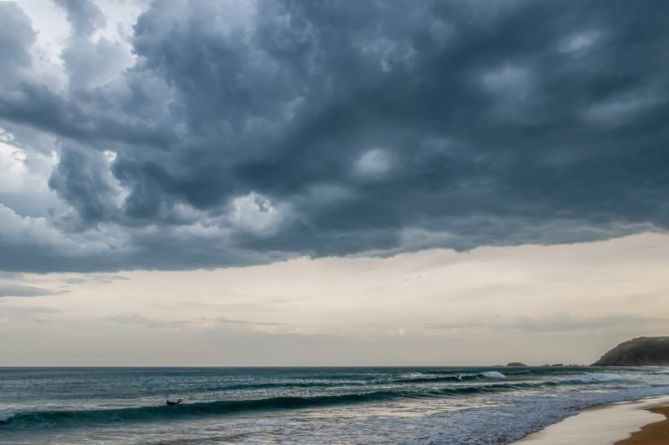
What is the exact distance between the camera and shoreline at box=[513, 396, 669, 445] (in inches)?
739

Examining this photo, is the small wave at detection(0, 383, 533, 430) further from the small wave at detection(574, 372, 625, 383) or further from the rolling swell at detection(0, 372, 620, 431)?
the small wave at detection(574, 372, 625, 383)

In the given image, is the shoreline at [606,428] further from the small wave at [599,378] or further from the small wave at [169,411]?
the small wave at [599,378]

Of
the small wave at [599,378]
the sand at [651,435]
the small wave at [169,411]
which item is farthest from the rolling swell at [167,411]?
the small wave at [599,378]

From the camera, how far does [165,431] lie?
2569 centimetres

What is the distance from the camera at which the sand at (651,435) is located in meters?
17.8

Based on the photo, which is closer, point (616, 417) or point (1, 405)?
point (616, 417)

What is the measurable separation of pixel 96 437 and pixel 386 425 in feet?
42.9

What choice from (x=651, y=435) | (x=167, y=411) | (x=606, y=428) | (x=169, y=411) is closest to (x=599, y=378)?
(x=606, y=428)

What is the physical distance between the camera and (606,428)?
22.5 metres

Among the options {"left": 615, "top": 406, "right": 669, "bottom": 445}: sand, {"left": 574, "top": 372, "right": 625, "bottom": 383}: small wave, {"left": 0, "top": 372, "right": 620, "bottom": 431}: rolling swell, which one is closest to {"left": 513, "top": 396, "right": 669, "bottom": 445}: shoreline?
{"left": 615, "top": 406, "right": 669, "bottom": 445}: sand

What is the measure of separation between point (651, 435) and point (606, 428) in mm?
3382

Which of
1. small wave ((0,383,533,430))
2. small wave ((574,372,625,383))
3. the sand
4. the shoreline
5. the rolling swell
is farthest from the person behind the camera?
small wave ((574,372,625,383))

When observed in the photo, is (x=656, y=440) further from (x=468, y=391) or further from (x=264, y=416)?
(x=468, y=391)

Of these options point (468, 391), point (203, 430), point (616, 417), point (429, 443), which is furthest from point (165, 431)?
point (468, 391)
